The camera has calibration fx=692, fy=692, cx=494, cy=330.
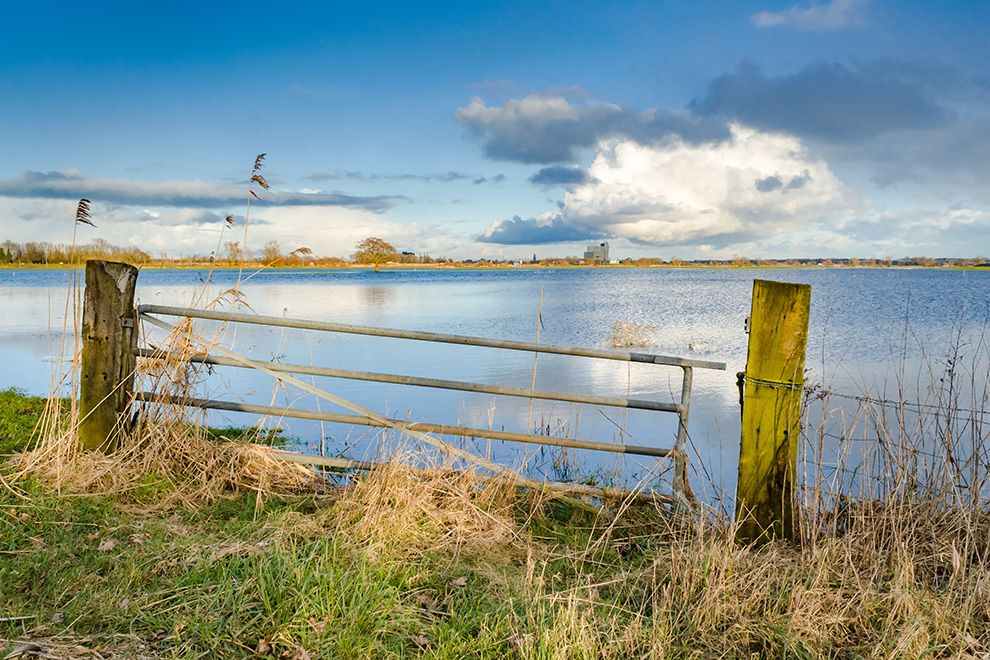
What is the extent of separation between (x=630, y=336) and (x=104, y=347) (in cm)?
1387

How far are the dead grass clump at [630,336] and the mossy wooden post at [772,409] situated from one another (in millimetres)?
12448

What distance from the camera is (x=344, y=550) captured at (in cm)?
378

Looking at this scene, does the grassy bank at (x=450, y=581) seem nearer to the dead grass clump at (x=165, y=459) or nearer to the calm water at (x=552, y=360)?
the dead grass clump at (x=165, y=459)

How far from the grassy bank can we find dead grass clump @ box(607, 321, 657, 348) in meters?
12.5

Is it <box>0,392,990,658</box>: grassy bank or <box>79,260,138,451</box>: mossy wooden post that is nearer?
<box>0,392,990,658</box>: grassy bank

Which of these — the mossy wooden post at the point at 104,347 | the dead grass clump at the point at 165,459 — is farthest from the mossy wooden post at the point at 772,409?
the mossy wooden post at the point at 104,347

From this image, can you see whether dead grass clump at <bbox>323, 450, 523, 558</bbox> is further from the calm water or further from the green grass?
the green grass

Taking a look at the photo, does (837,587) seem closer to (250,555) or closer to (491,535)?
(491,535)

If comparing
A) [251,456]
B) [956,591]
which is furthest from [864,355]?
[251,456]

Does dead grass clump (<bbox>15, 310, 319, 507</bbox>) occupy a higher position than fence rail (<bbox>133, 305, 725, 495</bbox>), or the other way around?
fence rail (<bbox>133, 305, 725, 495</bbox>)

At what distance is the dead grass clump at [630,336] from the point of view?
55.8 ft

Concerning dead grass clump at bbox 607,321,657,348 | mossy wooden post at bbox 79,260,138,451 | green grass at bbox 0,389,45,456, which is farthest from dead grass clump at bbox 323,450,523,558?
dead grass clump at bbox 607,321,657,348

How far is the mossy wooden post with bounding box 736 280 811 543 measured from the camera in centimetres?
422

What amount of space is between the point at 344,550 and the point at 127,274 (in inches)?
114
